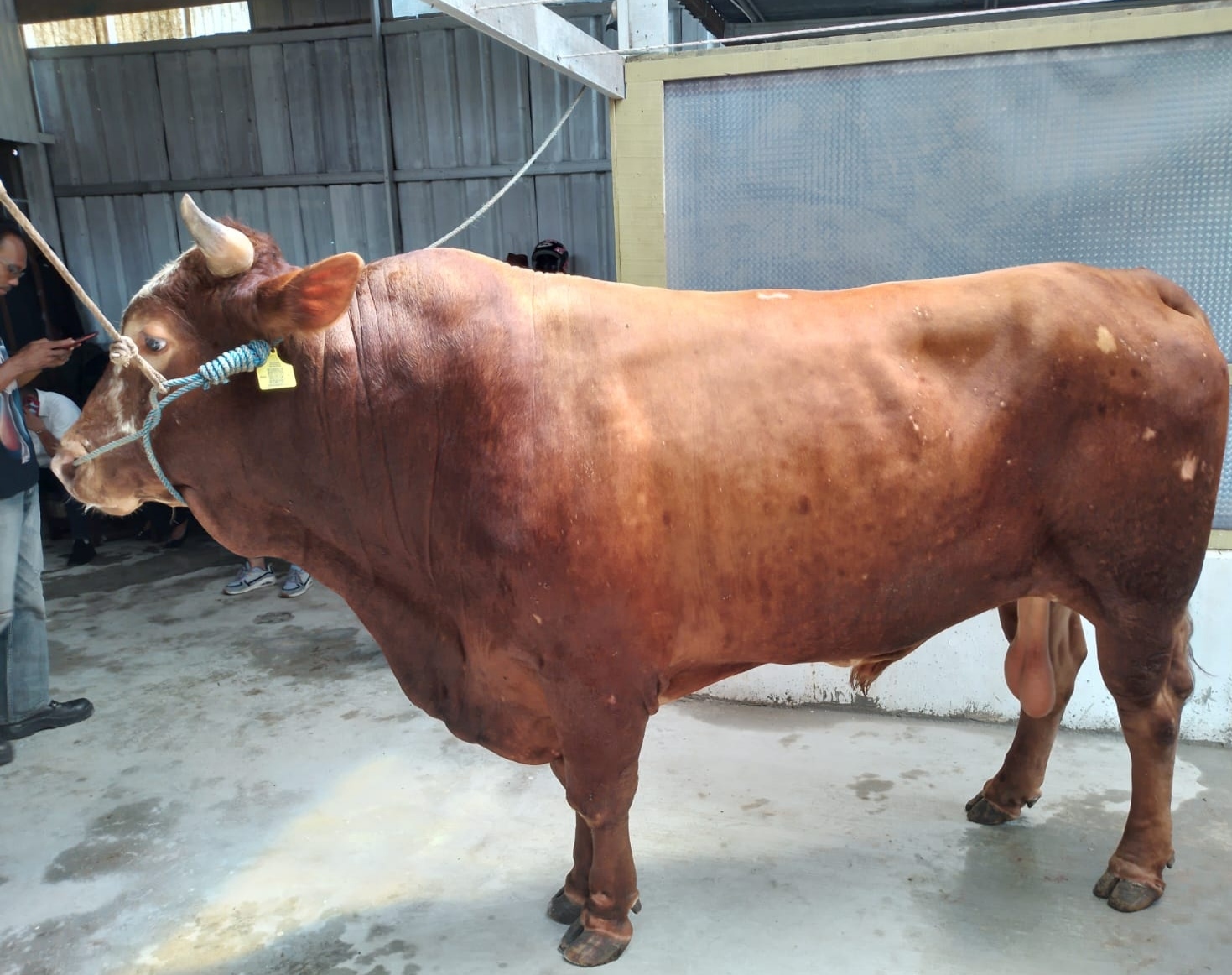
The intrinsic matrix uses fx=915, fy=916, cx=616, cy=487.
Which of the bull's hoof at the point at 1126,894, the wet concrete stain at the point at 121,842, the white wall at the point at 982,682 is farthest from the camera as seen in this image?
the white wall at the point at 982,682

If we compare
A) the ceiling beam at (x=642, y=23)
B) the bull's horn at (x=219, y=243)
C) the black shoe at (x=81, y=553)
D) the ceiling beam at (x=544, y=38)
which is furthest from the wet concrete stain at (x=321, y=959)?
the black shoe at (x=81, y=553)

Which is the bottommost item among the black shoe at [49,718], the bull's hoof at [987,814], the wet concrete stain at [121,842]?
the black shoe at [49,718]

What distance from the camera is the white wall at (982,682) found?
3658 millimetres

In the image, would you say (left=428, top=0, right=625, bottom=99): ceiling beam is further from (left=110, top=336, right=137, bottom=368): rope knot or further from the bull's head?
(left=110, top=336, right=137, bottom=368): rope knot

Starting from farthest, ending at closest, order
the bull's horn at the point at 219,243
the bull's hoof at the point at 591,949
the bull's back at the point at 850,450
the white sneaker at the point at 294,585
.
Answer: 1. the white sneaker at the point at 294,585
2. the bull's hoof at the point at 591,949
3. the bull's back at the point at 850,450
4. the bull's horn at the point at 219,243

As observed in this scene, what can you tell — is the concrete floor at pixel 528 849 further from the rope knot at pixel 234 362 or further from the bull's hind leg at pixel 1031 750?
the rope knot at pixel 234 362

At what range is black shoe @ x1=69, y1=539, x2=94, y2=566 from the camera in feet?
23.9

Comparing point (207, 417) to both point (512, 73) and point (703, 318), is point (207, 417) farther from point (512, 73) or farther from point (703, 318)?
point (512, 73)

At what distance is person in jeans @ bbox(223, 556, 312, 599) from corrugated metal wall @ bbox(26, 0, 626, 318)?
124 inches

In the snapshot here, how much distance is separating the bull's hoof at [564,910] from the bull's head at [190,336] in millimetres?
1620

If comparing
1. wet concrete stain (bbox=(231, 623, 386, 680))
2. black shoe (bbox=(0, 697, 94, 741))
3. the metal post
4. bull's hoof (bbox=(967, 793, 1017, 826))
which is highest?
the metal post

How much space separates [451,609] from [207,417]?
0.79m

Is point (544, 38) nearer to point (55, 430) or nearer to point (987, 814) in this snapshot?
point (987, 814)

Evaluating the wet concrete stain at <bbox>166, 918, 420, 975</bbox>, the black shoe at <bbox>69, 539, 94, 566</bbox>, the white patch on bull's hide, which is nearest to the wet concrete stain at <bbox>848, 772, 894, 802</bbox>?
the wet concrete stain at <bbox>166, 918, 420, 975</bbox>
